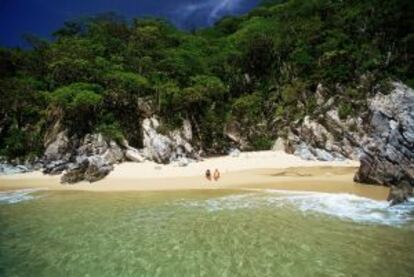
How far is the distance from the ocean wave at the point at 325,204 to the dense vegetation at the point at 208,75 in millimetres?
17943

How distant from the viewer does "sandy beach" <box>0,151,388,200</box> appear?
2442 cm

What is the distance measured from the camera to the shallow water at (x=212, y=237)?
1130cm

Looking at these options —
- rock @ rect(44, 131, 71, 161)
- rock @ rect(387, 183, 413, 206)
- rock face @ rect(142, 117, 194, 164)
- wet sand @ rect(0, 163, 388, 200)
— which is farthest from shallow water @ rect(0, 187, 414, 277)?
rock @ rect(44, 131, 71, 161)

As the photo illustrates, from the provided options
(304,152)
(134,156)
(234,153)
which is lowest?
(134,156)

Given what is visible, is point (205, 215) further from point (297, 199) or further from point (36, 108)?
point (36, 108)

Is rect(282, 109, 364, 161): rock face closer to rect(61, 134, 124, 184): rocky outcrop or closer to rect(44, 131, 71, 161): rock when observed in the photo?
rect(61, 134, 124, 184): rocky outcrop

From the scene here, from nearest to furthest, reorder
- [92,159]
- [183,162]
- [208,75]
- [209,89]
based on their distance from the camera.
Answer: [92,159] → [183,162] → [209,89] → [208,75]

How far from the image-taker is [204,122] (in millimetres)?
41812

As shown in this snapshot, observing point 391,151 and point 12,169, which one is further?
point 12,169

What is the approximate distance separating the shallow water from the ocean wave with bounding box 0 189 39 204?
1.26m

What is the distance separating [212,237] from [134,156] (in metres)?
21.2

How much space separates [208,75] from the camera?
148ft

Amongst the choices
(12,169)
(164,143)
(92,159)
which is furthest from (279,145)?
(12,169)

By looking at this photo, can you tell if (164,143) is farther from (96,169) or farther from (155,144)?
(96,169)
